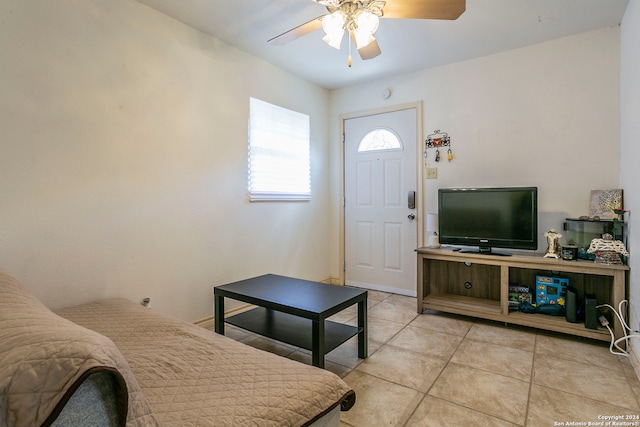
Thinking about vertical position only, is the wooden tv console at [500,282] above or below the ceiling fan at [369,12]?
below

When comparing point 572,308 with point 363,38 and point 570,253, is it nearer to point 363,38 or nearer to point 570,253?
point 570,253

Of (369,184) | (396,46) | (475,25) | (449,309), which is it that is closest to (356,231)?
(369,184)

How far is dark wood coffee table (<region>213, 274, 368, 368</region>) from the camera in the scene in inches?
76.5

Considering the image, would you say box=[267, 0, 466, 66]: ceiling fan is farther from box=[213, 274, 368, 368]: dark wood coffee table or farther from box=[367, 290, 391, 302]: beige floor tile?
box=[367, 290, 391, 302]: beige floor tile

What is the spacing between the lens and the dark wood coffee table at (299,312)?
1942 mm

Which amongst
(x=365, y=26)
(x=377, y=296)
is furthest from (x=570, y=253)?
(x=365, y=26)

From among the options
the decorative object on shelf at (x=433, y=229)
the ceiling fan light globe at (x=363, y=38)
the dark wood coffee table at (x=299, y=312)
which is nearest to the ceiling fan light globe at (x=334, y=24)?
the ceiling fan light globe at (x=363, y=38)

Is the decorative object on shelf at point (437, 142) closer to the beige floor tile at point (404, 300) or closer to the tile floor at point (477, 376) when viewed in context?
the beige floor tile at point (404, 300)

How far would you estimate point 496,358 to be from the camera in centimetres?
227

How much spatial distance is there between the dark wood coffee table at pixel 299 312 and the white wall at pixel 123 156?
0.56m

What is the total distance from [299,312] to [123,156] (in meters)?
1.62

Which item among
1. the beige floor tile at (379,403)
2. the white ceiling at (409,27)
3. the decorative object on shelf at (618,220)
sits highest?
the white ceiling at (409,27)

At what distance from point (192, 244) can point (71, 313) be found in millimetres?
969

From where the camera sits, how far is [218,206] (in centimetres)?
295
